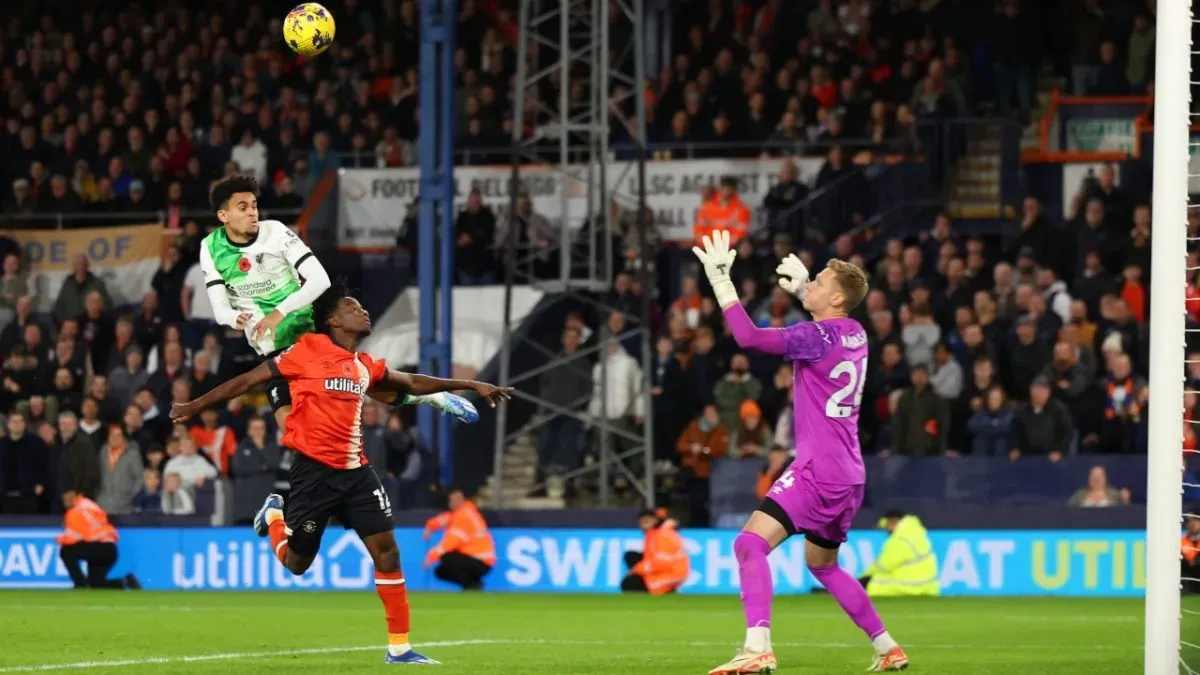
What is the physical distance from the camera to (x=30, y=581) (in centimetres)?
2277

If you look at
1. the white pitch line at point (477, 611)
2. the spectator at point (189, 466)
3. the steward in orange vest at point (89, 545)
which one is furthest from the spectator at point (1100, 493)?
the steward in orange vest at point (89, 545)

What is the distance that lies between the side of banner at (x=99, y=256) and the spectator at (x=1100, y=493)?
43.3 ft

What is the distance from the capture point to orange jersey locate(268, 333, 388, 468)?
10.1 m

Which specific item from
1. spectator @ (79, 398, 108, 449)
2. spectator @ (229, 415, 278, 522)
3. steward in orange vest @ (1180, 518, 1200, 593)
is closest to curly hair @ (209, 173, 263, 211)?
steward in orange vest @ (1180, 518, 1200, 593)

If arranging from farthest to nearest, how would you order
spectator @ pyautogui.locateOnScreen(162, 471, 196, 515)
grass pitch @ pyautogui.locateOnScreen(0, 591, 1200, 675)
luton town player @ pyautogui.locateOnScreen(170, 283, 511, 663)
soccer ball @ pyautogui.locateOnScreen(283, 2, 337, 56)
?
spectator @ pyautogui.locateOnScreen(162, 471, 196, 515), soccer ball @ pyautogui.locateOnScreen(283, 2, 337, 56), grass pitch @ pyautogui.locateOnScreen(0, 591, 1200, 675), luton town player @ pyautogui.locateOnScreen(170, 283, 511, 663)

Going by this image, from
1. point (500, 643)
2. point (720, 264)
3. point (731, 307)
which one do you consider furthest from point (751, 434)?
point (731, 307)

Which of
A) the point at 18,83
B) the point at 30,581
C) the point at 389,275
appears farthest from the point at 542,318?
the point at 18,83

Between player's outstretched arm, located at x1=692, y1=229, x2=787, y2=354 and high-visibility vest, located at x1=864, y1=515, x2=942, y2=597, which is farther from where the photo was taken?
high-visibility vest, located at x1=864, y1=515, x2=942, y2=597

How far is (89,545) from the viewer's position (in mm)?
22297

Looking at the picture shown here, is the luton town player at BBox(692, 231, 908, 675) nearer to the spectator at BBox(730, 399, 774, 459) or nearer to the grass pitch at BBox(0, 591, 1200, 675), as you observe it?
the grass pitch at BBox(0, 591, 1200, 675)

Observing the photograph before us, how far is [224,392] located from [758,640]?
2.95 metres

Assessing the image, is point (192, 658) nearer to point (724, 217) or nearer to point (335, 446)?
point (335, 446)

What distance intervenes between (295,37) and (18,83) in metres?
21.5

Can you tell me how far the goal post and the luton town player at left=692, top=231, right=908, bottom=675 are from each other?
1.69m
